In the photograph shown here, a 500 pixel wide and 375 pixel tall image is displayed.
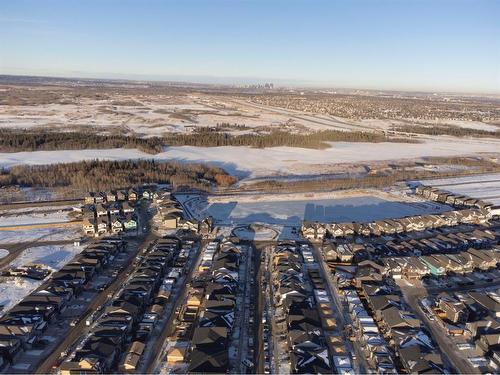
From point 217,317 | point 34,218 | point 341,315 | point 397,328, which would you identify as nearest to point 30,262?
point 34,218

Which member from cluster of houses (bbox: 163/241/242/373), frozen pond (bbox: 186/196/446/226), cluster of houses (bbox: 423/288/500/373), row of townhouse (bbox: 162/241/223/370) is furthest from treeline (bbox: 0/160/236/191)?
cluster of houses (bbox: 423/288/500/373)

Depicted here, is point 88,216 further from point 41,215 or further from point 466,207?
point 466,207

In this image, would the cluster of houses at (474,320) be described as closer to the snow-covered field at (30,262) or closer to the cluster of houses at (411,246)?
the cluster of houses at (411,246)

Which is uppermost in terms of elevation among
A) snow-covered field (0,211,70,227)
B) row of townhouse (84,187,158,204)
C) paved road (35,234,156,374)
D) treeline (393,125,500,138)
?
treeline (393,125,500,138)

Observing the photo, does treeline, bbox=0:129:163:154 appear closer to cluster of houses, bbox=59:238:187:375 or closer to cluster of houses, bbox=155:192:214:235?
cluster of houses, bbox=155:192:214:235

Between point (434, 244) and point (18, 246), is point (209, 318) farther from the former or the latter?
point (434, 244)

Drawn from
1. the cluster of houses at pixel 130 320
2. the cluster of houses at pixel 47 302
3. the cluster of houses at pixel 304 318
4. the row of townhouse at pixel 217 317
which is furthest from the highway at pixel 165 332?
the cluster of houses at pixel 47 302

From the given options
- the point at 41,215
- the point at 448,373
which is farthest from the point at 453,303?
the point at 41,215
